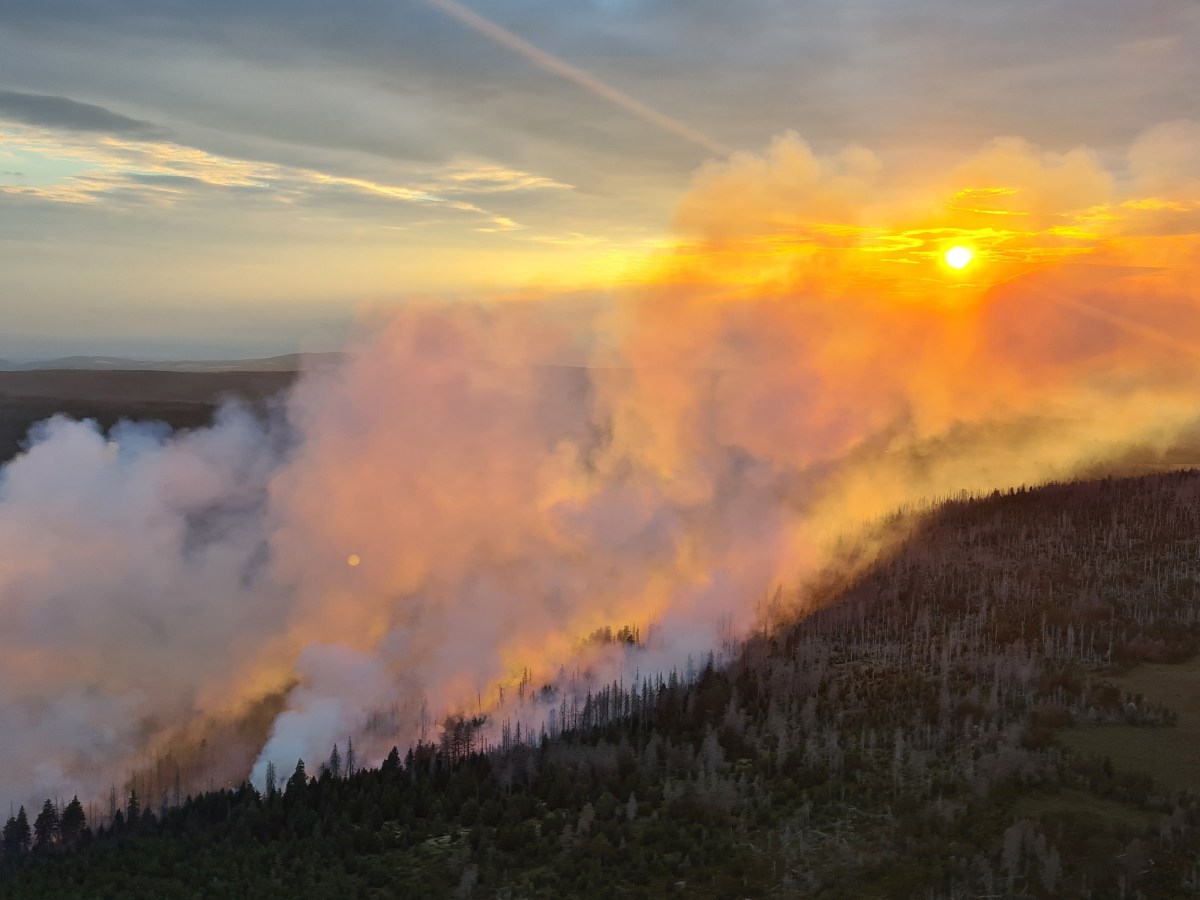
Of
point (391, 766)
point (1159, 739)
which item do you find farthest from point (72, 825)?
point (1159, 739)

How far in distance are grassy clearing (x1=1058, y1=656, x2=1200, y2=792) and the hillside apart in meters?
0.32

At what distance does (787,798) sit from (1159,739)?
26.9m

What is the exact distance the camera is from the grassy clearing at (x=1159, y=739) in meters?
63.2

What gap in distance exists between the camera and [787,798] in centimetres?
6322

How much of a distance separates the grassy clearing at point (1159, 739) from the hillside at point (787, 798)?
32 centimetres

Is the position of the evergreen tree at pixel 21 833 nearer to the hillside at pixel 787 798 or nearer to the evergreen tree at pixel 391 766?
the hillside at pixel 787 798

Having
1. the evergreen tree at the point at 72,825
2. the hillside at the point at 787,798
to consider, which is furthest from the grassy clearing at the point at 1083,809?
the evergreen tree at the point at 72,825

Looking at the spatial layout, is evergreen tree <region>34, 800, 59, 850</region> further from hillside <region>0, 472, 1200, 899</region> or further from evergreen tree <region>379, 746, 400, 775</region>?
evergreen tree <region>379, 746, 400, 775</region>

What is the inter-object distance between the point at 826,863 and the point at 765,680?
114ft

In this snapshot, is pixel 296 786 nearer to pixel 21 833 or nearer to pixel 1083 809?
pixel 21 833

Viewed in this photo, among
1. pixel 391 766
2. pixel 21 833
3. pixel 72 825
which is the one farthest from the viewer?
pixel 72 825

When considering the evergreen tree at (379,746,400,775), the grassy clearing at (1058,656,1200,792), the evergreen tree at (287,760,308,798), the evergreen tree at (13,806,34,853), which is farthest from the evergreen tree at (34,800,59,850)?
the grassy clearing at (1058,656,1200,792)

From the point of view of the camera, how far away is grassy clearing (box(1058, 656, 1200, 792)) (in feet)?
207

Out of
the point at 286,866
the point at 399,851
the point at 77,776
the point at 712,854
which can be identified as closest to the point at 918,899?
the point at 712,854
